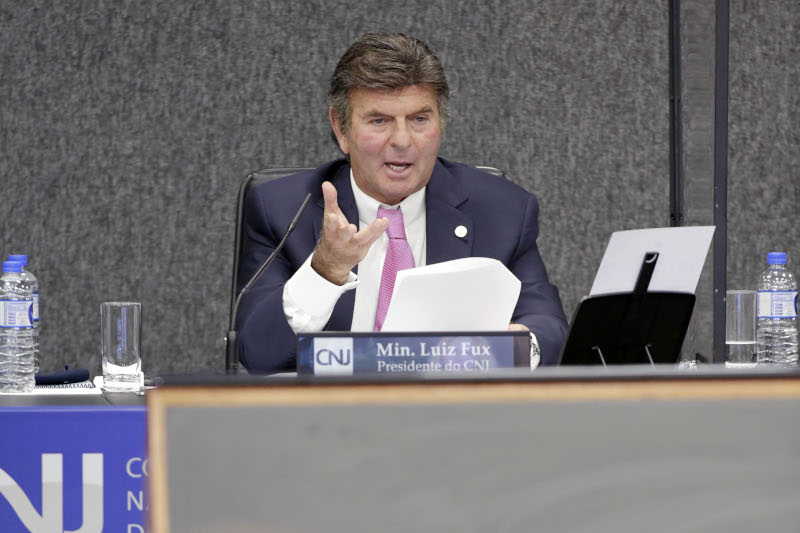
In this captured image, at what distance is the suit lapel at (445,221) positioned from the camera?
1.60 metres

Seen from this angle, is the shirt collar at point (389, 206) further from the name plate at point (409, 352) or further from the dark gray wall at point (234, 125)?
the name plate at point (409, 352)

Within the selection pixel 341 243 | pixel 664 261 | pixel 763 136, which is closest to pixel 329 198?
pixel 341 243

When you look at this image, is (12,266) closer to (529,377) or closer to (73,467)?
(73,467)

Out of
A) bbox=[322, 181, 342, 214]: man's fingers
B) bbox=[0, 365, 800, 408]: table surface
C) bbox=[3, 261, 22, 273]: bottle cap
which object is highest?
bbox=[322, 181, 342, 214]: man's fingers

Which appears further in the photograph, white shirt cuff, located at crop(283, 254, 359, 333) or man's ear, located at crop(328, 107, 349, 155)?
man's ear, located at crop(328, 107, 349, 155)

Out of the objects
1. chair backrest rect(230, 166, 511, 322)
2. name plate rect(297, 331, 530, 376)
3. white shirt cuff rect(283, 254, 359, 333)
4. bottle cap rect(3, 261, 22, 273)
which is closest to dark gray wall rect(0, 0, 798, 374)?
chair backrest rect(230, 166, 511, 322)

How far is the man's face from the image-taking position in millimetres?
1545

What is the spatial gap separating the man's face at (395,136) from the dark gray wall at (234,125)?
0.83 meters

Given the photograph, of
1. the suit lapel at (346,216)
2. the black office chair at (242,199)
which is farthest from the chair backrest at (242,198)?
the suit lapel at (346,216)

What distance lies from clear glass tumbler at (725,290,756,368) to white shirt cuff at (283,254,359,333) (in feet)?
2.60

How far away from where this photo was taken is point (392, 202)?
164cm

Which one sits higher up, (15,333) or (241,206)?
(241,206)

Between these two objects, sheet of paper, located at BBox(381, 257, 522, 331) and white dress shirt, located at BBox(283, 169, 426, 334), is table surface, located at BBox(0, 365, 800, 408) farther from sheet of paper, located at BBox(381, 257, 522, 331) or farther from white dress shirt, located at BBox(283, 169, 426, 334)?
white dress shirt, located at BBox(283, 169, 426, 334)

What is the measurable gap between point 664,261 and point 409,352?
561mm
